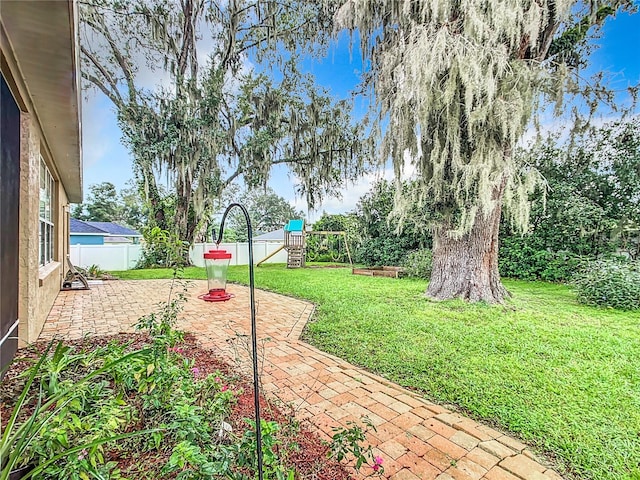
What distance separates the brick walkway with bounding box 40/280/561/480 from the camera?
5.41 feet

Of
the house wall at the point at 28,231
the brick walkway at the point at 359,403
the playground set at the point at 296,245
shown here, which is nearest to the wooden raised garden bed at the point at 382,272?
the playground set at the point at 296,245

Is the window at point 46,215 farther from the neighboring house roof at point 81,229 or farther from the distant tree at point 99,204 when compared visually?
the distant tree at point 99,204

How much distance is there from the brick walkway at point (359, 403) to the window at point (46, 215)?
0.98m

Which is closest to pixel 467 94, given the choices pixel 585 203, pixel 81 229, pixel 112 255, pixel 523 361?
pixel 523 361

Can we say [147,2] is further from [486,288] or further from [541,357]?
[541,357]

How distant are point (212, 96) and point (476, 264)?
8.83 metres

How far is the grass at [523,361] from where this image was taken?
74.0 inches

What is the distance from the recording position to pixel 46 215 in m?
4.85

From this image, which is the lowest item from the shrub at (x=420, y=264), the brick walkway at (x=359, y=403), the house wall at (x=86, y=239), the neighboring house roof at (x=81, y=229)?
the brick walkway at (x=359, y=403)

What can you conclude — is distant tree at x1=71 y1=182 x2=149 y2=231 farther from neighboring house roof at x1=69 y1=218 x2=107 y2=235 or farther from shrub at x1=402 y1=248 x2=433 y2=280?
shrub at x1=402 y1=248 x2=433 y2=280

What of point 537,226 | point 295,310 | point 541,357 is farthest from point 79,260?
point 537,226

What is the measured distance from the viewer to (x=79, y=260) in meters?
10.7

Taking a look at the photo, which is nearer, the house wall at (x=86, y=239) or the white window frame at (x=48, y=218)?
the white window frame at (x=48, y=218)

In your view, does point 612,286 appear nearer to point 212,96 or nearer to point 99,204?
point 212,96
